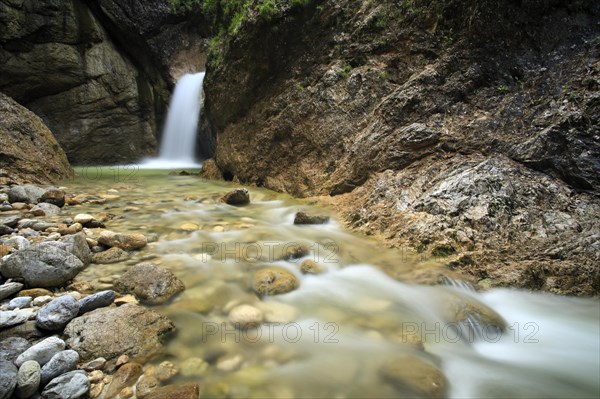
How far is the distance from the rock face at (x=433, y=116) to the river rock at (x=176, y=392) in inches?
106

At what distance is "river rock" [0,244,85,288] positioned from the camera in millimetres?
2666

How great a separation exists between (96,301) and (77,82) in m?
14.2

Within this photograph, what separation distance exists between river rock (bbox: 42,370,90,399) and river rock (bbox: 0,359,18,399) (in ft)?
0.45

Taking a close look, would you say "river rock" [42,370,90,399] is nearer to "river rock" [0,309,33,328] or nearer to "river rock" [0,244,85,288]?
"river rock" [0,309,33,328]

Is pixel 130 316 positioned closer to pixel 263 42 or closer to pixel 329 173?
pixel 329 173

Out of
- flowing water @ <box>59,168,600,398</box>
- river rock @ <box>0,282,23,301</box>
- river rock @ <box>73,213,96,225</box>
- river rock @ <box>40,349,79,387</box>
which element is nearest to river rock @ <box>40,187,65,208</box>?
river rock @ <box>73,213,96,225</box>

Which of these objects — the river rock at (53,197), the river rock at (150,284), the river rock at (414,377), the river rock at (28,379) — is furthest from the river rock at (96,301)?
the river rock at (53,197)

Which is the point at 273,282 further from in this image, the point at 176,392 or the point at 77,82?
the point at 77,82

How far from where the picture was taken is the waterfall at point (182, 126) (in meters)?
15.3

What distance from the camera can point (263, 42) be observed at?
7.55 m

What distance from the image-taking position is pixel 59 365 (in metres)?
1.88

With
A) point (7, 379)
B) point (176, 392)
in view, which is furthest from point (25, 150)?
point (176, 392)

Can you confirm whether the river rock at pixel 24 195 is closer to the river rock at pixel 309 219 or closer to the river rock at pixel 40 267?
the river rock at pixel 40 267

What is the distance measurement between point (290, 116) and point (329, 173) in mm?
1776
